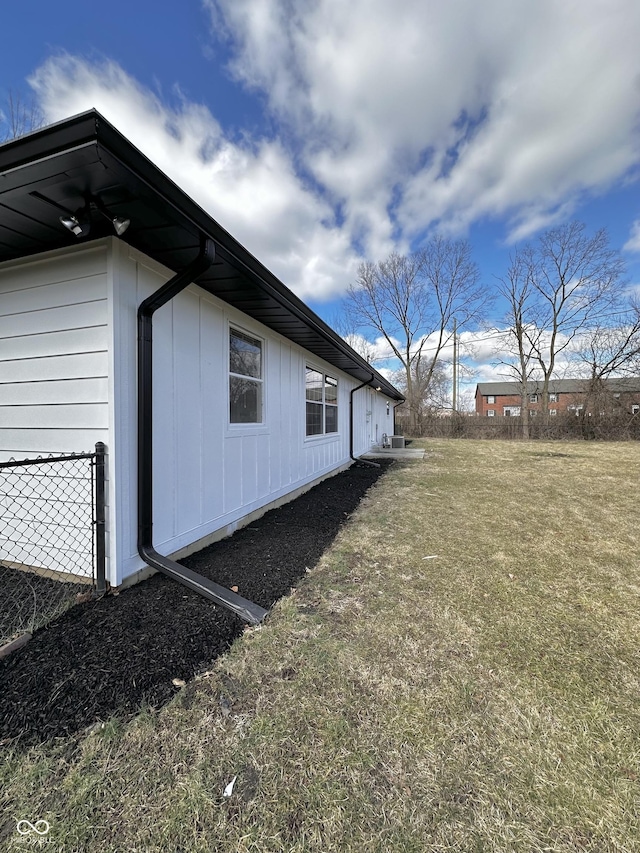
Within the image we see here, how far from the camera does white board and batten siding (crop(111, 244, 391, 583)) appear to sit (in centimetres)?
260

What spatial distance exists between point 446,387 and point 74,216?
26.3 metres

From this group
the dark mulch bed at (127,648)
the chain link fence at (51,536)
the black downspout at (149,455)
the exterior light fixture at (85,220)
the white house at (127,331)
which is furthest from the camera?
the black downspout at (149,455)

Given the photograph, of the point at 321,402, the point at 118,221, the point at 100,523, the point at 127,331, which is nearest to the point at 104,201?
the point at 118,221

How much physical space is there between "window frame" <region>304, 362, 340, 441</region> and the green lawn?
3798 millimetres

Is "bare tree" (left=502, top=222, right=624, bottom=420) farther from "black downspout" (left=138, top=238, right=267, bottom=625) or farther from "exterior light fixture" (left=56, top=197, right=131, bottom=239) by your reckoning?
"exterior light fixture" (left=56, top=197, right=131, bottom=239)

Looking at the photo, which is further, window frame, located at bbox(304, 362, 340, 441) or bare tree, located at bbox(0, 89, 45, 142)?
bare tree, located at bbox(0, 89, 45, 142)

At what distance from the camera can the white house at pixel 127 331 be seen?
74.9 inches

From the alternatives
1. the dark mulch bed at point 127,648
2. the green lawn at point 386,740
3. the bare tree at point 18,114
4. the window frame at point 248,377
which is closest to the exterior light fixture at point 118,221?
the window frame at point 248,377

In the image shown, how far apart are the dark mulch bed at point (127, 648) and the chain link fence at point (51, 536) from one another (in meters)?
0.26

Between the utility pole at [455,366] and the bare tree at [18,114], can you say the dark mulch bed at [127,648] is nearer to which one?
the bare tree at [18,114]

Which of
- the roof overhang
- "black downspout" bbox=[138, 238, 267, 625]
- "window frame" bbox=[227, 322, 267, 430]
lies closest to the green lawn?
"black downspout" bbox=[138, 238, 267, 625]

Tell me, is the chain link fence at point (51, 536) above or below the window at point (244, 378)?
→ below

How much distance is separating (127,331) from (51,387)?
817mm

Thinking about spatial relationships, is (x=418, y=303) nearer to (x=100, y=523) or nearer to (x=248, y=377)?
(x=248, y=377)
